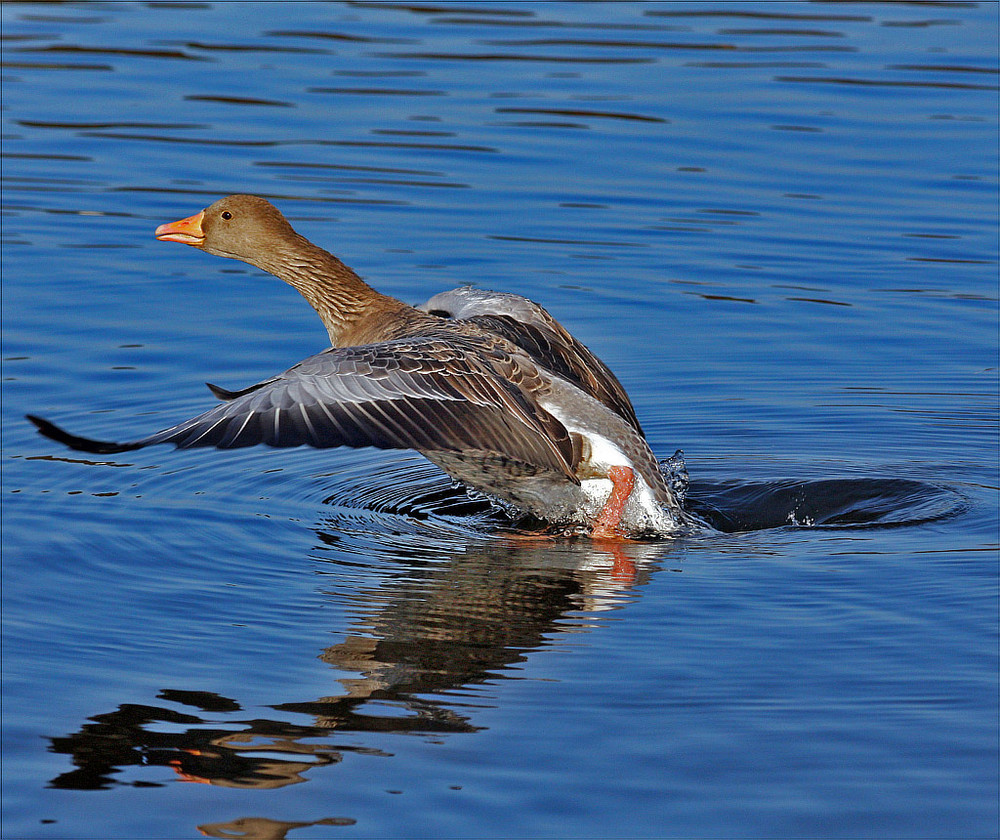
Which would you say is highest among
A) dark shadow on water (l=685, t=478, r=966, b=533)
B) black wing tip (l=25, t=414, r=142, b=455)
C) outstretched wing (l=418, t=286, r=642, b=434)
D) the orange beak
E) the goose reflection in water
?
the orange beak

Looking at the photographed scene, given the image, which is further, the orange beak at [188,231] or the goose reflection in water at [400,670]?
the orange beak at [188,231]

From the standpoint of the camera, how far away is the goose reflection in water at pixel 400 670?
5312 millimetres

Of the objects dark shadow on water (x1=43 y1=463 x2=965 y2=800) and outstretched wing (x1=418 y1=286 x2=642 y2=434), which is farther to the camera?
outstretched wing (x1=418 y1=286 x2=642 y2=434)

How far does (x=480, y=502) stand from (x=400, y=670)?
2.84m

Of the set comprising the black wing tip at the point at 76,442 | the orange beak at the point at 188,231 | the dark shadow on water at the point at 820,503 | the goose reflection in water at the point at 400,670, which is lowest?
the goose reflection in water at the point at 400,670

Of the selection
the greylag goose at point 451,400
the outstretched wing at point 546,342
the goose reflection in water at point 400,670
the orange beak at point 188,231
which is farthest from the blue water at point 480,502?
the orange beak at point 188,231

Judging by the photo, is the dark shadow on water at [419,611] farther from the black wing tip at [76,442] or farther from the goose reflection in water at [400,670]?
the black wing tip at [76,442]

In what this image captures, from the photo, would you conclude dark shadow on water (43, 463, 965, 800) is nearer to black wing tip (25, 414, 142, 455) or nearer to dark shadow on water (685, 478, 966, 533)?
dark shadow on water (685, 478, 966, 533)

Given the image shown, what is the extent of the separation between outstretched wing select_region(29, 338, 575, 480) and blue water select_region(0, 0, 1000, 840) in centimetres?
70

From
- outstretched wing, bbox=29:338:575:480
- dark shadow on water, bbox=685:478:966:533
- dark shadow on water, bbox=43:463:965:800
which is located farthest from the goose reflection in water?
dark shadow on water, bbox=685:478:966:533

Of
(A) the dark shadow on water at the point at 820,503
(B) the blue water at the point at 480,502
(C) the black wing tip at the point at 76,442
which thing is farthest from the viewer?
(A) the dark shadow on water at the point at 820,503

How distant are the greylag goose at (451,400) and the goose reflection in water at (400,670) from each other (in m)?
0.35

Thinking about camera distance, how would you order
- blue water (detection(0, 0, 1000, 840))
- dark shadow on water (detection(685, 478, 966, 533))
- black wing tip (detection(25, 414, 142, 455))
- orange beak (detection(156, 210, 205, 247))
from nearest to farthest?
1. blue water (detection(0, 0, 1000, 840))
2. black wing tip (detection(25, 414, 142, 455))
3. dark shadow on water (detection(685, 478, 966, 533))
4. orange beak (detection(156, 210, 205, 247))

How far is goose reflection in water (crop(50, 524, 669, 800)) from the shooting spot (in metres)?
5.31
